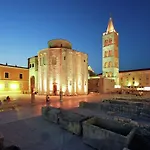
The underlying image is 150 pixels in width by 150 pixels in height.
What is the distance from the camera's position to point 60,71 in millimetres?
30328

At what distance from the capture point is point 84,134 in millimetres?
6703

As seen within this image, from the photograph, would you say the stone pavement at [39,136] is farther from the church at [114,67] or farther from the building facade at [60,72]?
the church at [114,67]

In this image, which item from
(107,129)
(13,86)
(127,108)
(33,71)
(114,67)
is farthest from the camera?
(114,67)

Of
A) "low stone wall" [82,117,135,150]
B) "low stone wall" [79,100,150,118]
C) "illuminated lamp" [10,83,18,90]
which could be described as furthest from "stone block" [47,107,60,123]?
"illuminated lamp" [10,83,18,90]

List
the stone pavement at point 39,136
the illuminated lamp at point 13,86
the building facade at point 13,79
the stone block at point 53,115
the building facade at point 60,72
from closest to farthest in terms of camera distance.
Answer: the stone pavement at point 39,136 < the stone block at point 53,115 < the building facade at point 60,72 < the building facade at point 13,79 < the illuminated lamp at point 13,86

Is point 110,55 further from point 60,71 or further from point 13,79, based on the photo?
point 13,79

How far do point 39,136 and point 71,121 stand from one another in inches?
73.2

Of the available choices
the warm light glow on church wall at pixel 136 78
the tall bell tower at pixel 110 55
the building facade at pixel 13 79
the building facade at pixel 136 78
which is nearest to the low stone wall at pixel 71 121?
the building facade at pixel 13 79

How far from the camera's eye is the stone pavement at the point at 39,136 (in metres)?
6.40

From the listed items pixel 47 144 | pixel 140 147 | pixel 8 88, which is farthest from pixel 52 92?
pixel 140 147

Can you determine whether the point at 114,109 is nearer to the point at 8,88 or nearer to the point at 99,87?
the point at 99,87

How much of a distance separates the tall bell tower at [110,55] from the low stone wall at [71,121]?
135 ft

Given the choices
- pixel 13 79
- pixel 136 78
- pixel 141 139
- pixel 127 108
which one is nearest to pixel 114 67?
pixel 136 78

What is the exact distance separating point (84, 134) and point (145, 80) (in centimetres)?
5135
